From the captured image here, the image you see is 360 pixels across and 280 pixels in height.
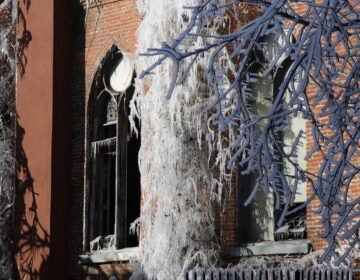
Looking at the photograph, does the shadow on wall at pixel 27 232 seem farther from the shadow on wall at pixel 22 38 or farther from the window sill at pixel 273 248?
the window sill at pixel 273 248

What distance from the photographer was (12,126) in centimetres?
2020

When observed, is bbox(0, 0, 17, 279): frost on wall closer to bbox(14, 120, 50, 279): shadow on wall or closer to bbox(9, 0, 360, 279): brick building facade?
bbox(14, 120, 50, 279): shadow on wall

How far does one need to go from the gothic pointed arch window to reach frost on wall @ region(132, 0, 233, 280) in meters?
2.06

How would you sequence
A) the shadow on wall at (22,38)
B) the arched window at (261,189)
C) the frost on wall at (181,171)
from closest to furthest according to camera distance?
the frost on wall at (181,171)
the arched window at (261,189)
the shadow on wall at (22,38)

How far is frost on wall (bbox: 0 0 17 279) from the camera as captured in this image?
19575 millimetres

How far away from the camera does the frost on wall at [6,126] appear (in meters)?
19.6

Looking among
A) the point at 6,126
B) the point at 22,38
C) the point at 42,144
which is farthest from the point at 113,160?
the point at 22,38

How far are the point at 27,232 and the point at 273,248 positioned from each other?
16.7ft

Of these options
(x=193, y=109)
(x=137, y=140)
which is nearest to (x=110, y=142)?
(x=137, y=140)

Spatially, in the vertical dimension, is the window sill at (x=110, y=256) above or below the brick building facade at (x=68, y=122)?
below

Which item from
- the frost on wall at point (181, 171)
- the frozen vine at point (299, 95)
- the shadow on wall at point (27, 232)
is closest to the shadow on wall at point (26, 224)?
the shadow on wall at point (27, 232)

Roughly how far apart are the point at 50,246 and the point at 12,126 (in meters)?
2.57

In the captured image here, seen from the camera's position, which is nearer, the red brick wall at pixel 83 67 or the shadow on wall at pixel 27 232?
the red brick wall at pixel 83 67

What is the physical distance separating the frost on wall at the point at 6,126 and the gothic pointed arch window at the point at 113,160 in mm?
1682
